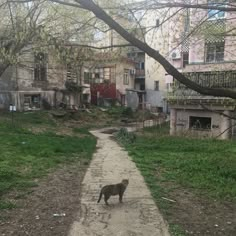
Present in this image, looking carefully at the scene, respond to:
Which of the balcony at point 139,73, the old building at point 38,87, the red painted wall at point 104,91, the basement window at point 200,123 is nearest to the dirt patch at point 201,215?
the basement window at point 200,123

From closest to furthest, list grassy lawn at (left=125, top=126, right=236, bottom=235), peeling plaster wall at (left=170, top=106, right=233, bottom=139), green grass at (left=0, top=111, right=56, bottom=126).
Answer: grassy lawn at (left=125, top=126, right=236, bottom=235) → peeling plaster wall at (left=170, top=106, right=233, bottom=139) → green grass at (left=0, top=111, right=56, bottom=126)

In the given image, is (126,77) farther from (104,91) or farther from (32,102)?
Result: (32,102)

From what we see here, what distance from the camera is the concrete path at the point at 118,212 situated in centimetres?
590

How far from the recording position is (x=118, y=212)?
22.3 ft

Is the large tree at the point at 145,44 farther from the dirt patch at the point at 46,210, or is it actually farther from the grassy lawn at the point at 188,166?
the dirt patch at the point at 46,210

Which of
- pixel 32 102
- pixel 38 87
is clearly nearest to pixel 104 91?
pixel 38 87

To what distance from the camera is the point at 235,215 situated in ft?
22.8

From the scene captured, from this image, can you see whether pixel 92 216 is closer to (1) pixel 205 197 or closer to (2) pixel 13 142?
(1) pixel 205 197

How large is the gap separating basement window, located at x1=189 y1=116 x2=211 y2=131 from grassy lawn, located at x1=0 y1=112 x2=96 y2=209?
7.13 meters

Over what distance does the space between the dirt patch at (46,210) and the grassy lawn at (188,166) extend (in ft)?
5.29

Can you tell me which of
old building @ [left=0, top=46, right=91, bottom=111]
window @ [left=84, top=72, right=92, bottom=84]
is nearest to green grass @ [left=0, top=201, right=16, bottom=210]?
old building @ [left=0, top=46, right=91, bottom=111]

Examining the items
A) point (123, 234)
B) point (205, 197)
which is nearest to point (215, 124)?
point (205, 197)

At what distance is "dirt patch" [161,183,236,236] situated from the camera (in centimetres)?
616

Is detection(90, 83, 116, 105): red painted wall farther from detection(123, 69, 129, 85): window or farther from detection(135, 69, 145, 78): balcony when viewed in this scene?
detection(135, 69, 145, 78): balcony
